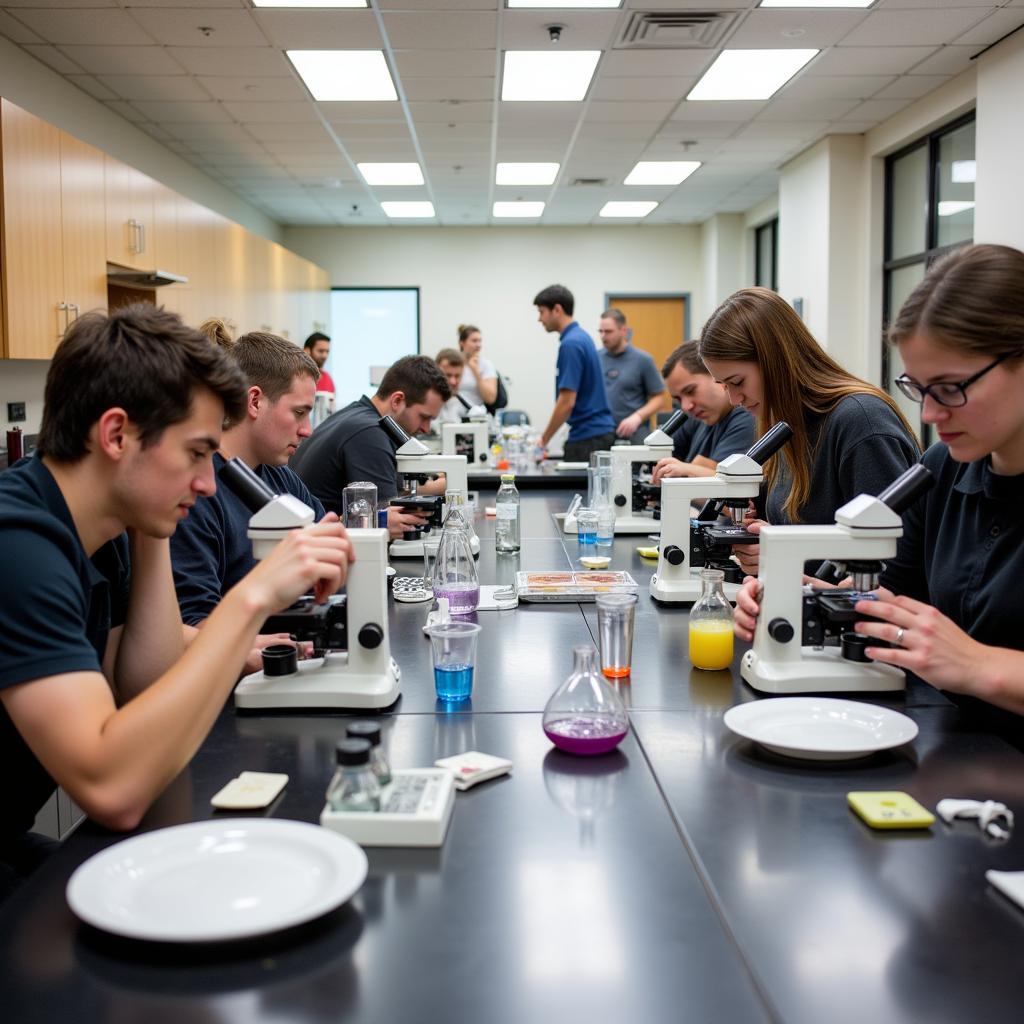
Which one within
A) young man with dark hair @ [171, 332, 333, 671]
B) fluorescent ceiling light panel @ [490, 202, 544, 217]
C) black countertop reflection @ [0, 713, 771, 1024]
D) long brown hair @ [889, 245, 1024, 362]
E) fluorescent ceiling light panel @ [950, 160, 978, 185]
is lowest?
black countertop reflection @ [0, 713, 771, 1024]

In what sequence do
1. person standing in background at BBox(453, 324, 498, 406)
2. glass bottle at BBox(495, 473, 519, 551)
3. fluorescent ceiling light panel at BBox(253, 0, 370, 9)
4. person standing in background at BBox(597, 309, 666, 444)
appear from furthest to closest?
person standing in background at BBox(453, 324, 498, 406) < person standing in background at BBox(597, 309, 666, 444) < fluorescent ceiling light panel at BBox(253, 0, 370, 9) < glass bottle at BBox(495, 473, 519, 551)

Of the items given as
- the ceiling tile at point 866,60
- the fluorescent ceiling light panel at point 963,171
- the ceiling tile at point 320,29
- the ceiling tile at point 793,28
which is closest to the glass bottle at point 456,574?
the ceiling tile at point 320,29

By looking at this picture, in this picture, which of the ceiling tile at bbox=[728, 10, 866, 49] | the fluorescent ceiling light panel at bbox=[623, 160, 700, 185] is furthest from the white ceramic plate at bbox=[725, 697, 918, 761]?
the fluorescent ceiling light panel at bbox=[623, 160, 700, 185]

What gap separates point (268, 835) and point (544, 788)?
0.36m

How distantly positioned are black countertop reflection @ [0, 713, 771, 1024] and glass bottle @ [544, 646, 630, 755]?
6.0 inches

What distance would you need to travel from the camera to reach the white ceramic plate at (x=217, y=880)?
2.88 feet

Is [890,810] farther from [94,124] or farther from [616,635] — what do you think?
[94,124]

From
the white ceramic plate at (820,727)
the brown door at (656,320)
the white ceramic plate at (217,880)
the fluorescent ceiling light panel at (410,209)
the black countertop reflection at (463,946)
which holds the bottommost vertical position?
the black countertop reflection at (463,946)

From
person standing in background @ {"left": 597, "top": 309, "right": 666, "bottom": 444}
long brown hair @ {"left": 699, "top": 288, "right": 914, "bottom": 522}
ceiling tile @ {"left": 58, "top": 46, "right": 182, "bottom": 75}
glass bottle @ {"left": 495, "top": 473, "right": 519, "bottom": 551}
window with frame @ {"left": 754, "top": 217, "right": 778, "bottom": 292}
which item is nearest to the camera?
long brown hair @ {"left": 699, "top": 288, "right": 914, "bottom": 522}

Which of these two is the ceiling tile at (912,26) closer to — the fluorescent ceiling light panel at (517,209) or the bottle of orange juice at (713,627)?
the bottle of orange juice at (713,627)

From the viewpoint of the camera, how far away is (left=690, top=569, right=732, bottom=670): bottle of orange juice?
5.67ft

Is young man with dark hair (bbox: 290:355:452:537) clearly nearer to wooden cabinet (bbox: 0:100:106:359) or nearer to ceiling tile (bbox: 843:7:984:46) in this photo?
wooden cabinet (bbox: 0:100:106:359)

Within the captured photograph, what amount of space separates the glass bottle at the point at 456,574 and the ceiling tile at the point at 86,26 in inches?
140

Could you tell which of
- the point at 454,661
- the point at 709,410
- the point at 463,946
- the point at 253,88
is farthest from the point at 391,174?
the point at 463,946
